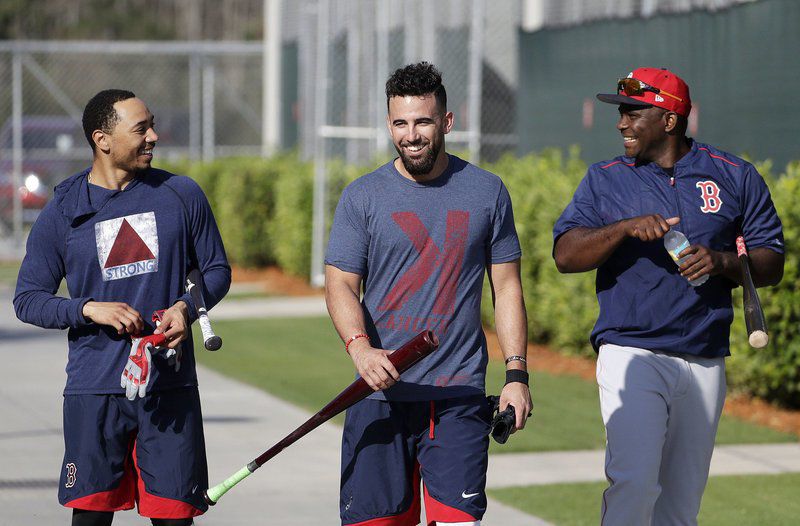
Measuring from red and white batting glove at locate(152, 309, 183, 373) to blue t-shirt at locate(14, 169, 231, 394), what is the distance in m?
0.04

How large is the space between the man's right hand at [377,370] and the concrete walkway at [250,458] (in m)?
2.41

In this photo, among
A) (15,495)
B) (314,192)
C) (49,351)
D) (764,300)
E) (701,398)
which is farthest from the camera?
(314,192)

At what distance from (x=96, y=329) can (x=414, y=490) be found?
1231 millimetres

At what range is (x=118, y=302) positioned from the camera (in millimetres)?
4793

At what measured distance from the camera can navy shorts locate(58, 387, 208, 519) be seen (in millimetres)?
4840

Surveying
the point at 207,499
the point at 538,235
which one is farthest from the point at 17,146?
the point at 207,499

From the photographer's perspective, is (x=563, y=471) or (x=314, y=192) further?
(x=314, y=192)

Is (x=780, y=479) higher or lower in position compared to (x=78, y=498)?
lower

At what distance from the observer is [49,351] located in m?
12.2

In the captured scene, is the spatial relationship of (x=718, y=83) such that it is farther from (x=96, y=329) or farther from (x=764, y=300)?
(x=96, y=329)

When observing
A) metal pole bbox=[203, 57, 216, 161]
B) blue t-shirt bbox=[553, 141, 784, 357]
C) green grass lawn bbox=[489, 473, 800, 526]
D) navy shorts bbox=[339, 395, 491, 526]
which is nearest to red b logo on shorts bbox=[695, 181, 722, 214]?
blue t-shirt bbox=[553, 141, 784, 357]

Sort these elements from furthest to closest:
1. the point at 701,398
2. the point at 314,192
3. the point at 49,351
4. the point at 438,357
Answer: the point at 314,192 < the point at 49,351 < the point at 701,398 < the point at 438,357

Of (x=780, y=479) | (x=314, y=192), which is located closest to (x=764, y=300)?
(x=780, y=479)

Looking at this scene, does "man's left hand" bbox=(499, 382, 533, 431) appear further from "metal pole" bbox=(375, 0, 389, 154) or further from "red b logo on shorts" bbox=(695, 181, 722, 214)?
"metal pole" bbox=(375, 0, 389, 154)
